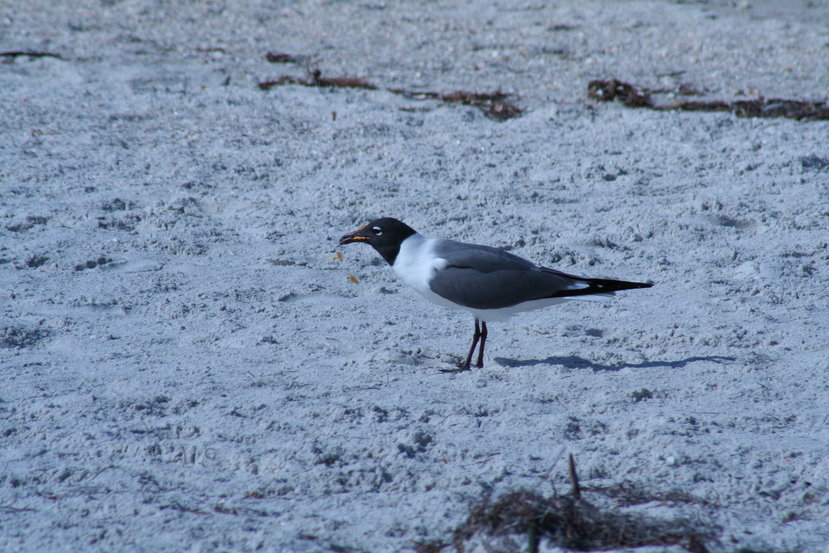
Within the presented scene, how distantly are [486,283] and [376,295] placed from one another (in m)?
0.78

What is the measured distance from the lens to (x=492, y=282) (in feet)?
11.7

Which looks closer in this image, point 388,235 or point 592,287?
point 592,287

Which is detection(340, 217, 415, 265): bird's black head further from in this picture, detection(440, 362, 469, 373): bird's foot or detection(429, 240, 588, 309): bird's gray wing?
detection(440, 362, 469, 373): bird's foot

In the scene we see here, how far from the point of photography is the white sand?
106 inches

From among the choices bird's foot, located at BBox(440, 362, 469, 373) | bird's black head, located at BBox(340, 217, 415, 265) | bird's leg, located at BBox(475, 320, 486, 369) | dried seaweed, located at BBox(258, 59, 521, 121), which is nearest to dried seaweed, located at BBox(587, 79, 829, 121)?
dried seaweed, located at BBox(258, 59, 521, 121)

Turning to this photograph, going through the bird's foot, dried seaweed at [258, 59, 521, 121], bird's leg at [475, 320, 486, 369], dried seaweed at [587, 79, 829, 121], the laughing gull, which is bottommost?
the bird's foot

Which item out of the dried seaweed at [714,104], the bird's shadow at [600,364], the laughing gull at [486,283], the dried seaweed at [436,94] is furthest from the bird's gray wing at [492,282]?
the dried seaweed at [714,104]

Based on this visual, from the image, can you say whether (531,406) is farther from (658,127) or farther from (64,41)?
(64,41)

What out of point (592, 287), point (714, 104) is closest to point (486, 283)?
point (592, 287)

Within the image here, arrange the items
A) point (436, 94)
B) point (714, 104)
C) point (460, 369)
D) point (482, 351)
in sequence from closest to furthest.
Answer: point (460, 369)
point (482, 351)
point (714, 104)
point (436, 94)

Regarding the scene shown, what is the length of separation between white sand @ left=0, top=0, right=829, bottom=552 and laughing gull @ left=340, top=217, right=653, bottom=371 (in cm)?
21

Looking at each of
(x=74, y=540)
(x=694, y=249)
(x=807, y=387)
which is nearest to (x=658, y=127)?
(x=694, y=249)

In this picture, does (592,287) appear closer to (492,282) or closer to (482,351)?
(492,282)

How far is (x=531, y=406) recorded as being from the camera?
3195 millimetres
